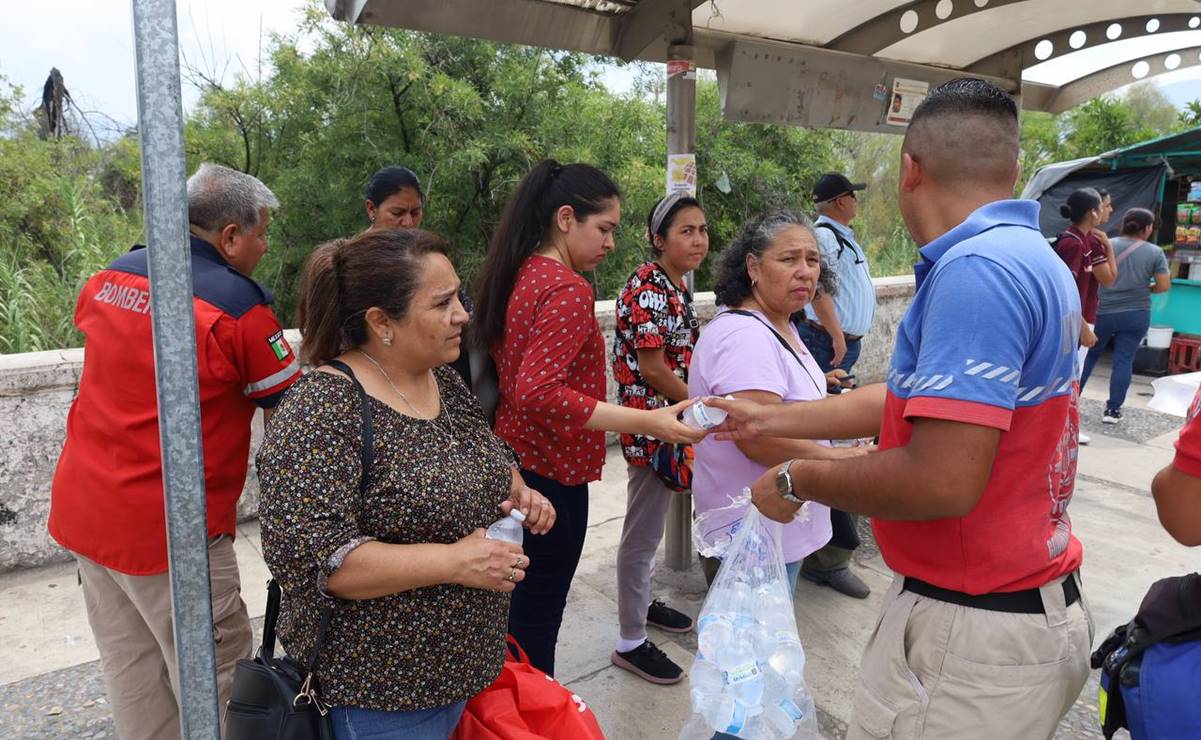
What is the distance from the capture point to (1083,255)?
6.31 metres

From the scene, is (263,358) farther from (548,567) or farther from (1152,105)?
(1152,105)

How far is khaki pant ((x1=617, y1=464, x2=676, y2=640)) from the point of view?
318 cm

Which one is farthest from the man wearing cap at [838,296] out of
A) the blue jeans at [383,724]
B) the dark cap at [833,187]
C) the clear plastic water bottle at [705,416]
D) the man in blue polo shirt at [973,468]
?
the blue jeans at [383,724]

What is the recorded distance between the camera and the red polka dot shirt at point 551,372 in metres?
2.38

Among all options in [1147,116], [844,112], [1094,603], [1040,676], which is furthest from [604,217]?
[1147,116]

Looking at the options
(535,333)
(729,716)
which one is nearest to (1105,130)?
(535,333)

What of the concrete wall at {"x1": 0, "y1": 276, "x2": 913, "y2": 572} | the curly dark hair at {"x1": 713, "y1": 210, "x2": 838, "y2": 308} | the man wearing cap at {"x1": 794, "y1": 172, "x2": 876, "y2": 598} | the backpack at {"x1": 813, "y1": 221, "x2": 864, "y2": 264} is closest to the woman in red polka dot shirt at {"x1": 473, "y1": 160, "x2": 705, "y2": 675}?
the curly dark hair at {"x1": 713, "y1": 210, "x2": 838, "y2": 308}

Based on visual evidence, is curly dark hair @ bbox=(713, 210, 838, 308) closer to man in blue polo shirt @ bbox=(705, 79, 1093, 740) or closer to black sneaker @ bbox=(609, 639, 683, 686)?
man in blue polo shirt @ bbox=(705, 79, 1093, 740)

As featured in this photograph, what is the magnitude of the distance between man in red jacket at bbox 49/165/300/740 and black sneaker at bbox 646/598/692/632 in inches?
73.3

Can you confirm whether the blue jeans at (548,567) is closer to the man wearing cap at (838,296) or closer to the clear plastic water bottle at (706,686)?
the clear plastic water bottle at (706,686)

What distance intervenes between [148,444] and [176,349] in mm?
1038

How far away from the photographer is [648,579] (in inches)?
127

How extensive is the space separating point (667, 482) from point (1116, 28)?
14.2ft

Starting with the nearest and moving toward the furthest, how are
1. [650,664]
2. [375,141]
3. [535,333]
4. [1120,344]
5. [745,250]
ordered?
1. [535,333]
2. [745,250]
3. [650,664]
4. [1120,344]
5. [375,141]
